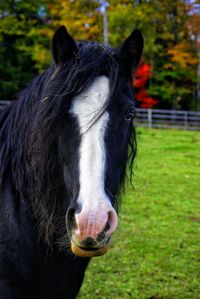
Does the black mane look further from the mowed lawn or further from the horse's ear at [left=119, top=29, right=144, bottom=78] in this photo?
the mowed lawn

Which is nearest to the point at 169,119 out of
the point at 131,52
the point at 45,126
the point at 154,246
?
the point at 154,246

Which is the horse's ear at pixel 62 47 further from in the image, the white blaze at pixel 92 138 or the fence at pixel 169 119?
the fence at pixel 169 119

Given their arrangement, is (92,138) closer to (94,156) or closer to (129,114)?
(94,156)

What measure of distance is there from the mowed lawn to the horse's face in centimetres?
207

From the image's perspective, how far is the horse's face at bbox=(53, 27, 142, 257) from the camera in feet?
5.37

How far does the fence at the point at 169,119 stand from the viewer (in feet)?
62.0

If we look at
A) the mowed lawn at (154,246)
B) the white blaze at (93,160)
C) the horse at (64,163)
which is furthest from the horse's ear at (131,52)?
the mowed lawn at (154,246)

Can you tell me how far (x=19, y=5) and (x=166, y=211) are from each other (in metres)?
19.4

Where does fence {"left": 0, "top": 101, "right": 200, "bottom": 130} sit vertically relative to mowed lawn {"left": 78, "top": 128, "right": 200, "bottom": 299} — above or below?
below

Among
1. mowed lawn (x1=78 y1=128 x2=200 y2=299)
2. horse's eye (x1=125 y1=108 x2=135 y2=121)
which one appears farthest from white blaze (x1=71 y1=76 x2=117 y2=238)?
mowed lawn (x1=78 y1=128 x2=200 y2=299)

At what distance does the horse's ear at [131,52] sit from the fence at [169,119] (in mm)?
16923

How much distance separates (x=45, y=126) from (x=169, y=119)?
1828cm

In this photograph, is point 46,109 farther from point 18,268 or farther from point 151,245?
point 151,245

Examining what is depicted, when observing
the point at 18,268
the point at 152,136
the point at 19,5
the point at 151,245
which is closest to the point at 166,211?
the point at 151,245
